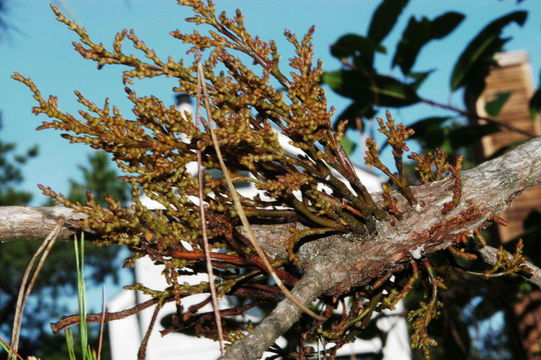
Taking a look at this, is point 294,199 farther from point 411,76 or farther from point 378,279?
point 411,76

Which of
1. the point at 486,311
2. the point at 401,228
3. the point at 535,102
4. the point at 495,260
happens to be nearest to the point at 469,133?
the point at 535,102

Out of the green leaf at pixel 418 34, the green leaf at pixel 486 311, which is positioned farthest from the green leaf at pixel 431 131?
the green leaf at pixel 486 311

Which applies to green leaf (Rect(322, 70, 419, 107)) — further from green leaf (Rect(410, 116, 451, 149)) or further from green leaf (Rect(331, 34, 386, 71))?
green leaf (Rect(410, 116, 451, 149))

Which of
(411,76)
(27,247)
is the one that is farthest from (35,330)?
(411,76)

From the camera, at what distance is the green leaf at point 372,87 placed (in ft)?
9.12

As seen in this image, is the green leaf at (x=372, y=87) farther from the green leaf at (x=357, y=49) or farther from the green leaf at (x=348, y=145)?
the green leaf at (x=348, y=145)

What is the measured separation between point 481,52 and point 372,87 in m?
0.56

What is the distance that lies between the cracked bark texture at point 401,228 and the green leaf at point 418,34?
1.63 m

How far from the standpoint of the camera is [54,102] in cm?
106

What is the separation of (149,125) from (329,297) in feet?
1.57

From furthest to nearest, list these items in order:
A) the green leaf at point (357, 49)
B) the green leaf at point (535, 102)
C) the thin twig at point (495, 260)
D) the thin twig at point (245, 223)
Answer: the green leaf at point (535, 102) → the green leaf at point (357, 49) → the thin twig at point (495, 260) → the thin twig at point (245, 223)

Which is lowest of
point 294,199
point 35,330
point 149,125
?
point 294,199

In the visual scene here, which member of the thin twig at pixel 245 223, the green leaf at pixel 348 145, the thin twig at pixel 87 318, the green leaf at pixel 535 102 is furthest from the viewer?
the green leaf at pixel 348 145

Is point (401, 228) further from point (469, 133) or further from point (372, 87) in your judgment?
point (469, 133)
